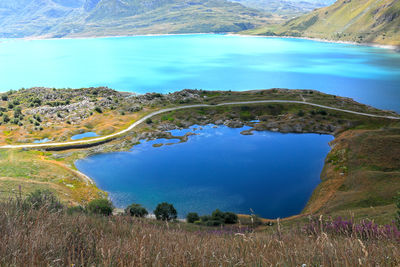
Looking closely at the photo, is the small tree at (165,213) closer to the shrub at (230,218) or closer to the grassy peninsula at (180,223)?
the grassy peninsula at (180,223)

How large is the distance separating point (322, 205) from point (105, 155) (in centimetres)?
3733

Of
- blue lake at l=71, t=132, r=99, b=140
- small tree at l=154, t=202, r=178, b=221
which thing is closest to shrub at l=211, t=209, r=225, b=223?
small tree at l=154, t=202, r=178, b=221

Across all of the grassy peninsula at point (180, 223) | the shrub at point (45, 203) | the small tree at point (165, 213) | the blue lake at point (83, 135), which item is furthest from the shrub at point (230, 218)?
the blue lake at point (83, 135)

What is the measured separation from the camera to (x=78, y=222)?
7816 mm

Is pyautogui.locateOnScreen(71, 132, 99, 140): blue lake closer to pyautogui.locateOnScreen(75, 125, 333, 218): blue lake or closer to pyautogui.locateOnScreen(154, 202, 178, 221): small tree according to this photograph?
pyautogui.locateOnScreen(75, 125, 333, 218): blue lake

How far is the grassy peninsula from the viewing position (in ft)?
18.2

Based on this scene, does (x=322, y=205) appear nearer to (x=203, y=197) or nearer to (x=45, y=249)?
(x=203, y=197)

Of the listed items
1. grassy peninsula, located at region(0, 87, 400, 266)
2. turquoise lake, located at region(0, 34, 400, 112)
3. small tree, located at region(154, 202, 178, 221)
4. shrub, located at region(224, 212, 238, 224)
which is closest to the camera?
grassy peninsula, located at region(0, 87, 400, 266)

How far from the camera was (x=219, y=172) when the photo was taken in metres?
44.9

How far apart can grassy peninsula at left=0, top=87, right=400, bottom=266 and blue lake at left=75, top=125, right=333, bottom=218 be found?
117 inches

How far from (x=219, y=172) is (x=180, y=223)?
2001 centimetres

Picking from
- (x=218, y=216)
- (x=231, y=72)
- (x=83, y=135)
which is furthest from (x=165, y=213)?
(x=231, y=72)

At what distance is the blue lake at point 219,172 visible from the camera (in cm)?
3669

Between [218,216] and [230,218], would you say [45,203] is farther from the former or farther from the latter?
[230,218]
